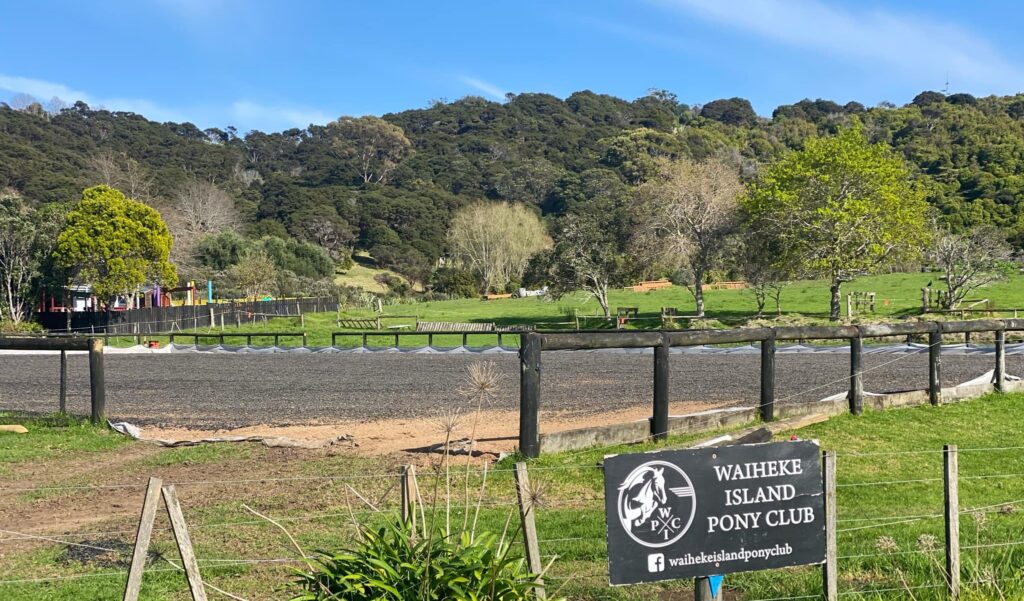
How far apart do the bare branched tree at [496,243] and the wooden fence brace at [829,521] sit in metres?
83.2

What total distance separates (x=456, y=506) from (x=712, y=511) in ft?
12.4

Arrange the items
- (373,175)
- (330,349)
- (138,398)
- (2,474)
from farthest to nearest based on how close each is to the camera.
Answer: (373,175)
(330,349)
(138,398)
(2,474)

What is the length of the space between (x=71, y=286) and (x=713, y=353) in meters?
36.2

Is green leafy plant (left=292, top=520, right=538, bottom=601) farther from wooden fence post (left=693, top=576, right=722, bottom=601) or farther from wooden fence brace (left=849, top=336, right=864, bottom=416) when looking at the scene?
wooden fence brace (left=849, top=336, right=864, bottom=416)

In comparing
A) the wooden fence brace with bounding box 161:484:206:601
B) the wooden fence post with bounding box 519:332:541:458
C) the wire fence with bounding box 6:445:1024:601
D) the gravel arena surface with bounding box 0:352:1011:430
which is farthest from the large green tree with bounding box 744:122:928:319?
the wooden fence brace with bounding box 161:484:206:601

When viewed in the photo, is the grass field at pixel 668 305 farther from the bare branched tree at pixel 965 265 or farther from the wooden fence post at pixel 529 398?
the wooden fence post at pixel 529 398

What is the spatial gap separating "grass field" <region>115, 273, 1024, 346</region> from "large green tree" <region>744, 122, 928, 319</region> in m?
2.57

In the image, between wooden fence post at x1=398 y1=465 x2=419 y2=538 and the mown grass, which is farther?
the mown grass

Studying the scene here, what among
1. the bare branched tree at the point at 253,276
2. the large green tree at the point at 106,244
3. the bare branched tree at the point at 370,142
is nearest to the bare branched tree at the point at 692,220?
the large green tree at the point at 106,244

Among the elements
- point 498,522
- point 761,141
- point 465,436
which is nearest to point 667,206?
point 465,436

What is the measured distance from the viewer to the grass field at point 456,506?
5.82 meters

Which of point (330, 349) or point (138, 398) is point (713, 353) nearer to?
point (330, 349)

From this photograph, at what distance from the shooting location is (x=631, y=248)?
1877 inches

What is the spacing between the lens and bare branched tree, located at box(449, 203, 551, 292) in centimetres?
9000
